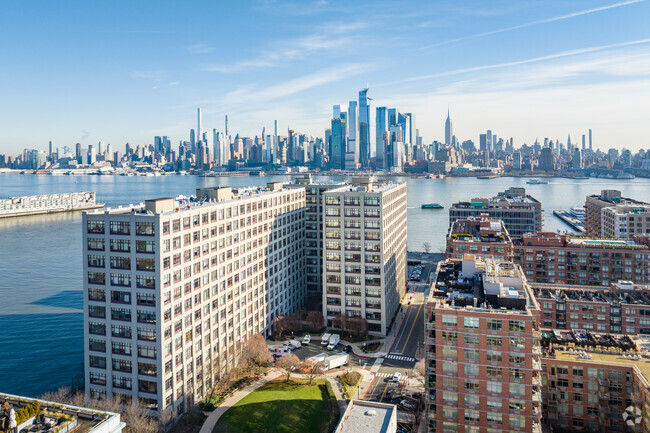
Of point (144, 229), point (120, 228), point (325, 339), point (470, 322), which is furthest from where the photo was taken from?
point (325, 339)

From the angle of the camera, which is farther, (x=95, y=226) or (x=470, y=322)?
(x=95, y=226)

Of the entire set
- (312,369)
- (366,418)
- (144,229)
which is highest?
(144,229)

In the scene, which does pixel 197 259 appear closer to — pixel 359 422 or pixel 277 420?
pixel 277 420

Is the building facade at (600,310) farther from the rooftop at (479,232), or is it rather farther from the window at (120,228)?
the window at (120,228)

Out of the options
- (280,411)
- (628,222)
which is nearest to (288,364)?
(280,411)

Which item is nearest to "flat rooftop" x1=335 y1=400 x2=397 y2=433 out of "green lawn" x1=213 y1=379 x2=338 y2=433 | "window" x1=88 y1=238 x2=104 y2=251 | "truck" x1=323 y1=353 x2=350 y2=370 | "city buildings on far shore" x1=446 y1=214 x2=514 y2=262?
"green lawn" x1=213 y1=379 x2=338 y2=433

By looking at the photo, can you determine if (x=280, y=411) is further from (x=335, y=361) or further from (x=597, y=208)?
(x=597, y=208)

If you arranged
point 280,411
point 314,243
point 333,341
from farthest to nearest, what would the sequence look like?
point 314,243, point 333,341, point 280,411

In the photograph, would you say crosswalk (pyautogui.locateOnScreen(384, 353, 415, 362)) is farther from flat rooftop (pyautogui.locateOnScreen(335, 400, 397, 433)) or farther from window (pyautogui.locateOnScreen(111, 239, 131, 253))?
window (pyautogui.locateOnScreen(111, 239, 131, 253))

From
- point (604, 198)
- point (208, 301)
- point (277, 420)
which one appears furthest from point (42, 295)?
point (604, 198)
